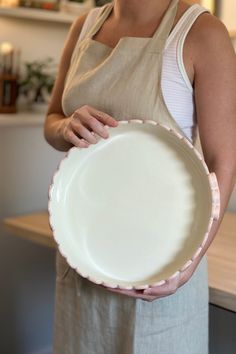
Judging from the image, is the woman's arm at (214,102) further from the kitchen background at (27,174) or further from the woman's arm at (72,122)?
the kitchen background at (27,174)

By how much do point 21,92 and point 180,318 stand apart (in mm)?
1365

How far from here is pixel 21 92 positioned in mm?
2104

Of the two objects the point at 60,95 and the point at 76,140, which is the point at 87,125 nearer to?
the point at 76,140

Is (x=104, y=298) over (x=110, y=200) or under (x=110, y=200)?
under

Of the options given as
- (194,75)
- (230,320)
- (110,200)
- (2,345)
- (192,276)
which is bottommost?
(2,345)

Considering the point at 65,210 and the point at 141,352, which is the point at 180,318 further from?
the point at 65,210

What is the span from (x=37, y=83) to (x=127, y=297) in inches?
51.2

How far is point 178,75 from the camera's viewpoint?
882 mm

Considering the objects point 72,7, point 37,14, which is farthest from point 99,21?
point 72,7

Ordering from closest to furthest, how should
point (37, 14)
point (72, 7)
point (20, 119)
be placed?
point (20, 119) < point (37, 14) < point (72, 7)

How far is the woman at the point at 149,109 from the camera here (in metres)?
0.86

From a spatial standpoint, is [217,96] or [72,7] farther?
[72,7]

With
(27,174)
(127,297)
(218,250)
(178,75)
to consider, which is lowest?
(27,174)

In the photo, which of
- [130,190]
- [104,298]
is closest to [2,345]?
[104,298]
